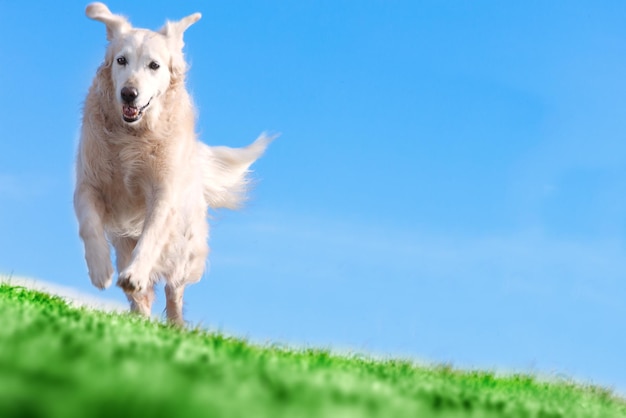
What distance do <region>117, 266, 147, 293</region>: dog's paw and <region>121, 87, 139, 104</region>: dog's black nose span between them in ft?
5.76

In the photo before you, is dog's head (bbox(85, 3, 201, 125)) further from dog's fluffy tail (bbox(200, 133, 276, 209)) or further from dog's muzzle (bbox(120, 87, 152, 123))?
dog's fluffy tail (bbox(200, 133, 276, 209))

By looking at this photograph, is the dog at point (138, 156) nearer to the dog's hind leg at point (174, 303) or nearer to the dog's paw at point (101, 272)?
the dog's paw at point (101, 272)

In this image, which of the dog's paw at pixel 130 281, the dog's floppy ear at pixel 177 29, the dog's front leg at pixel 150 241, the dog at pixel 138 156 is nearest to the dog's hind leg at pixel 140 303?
the dog at pixel 138 156

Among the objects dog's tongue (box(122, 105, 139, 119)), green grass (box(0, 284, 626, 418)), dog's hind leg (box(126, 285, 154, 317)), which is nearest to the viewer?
green grass (box(0, 284, 626, 418))

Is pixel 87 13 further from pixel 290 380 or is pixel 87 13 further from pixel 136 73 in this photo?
pixel 290 380

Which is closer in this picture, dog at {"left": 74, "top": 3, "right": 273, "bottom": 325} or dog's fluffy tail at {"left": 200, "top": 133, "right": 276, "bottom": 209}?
dog at {"left": 74, "top": 3, "right": 273, "bottom": 325}

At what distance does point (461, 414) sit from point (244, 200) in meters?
8.07

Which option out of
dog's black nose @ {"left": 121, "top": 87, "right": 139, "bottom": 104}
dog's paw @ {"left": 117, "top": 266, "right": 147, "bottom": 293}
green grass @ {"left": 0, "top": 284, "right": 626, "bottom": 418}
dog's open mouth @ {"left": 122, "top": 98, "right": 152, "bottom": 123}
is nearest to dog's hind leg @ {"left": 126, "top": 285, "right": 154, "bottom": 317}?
dog's paw @ {"left": 117, "top": 266, "right": 147, "bottom": 293}

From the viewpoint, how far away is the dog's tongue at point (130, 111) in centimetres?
820

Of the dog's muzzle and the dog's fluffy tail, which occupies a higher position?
the dog's fluffy tail

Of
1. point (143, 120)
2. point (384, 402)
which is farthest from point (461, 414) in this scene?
point (143, 120)

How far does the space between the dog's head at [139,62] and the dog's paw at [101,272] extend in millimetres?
1518

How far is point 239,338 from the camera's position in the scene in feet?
23.0

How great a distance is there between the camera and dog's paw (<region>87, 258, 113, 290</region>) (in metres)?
8.04
